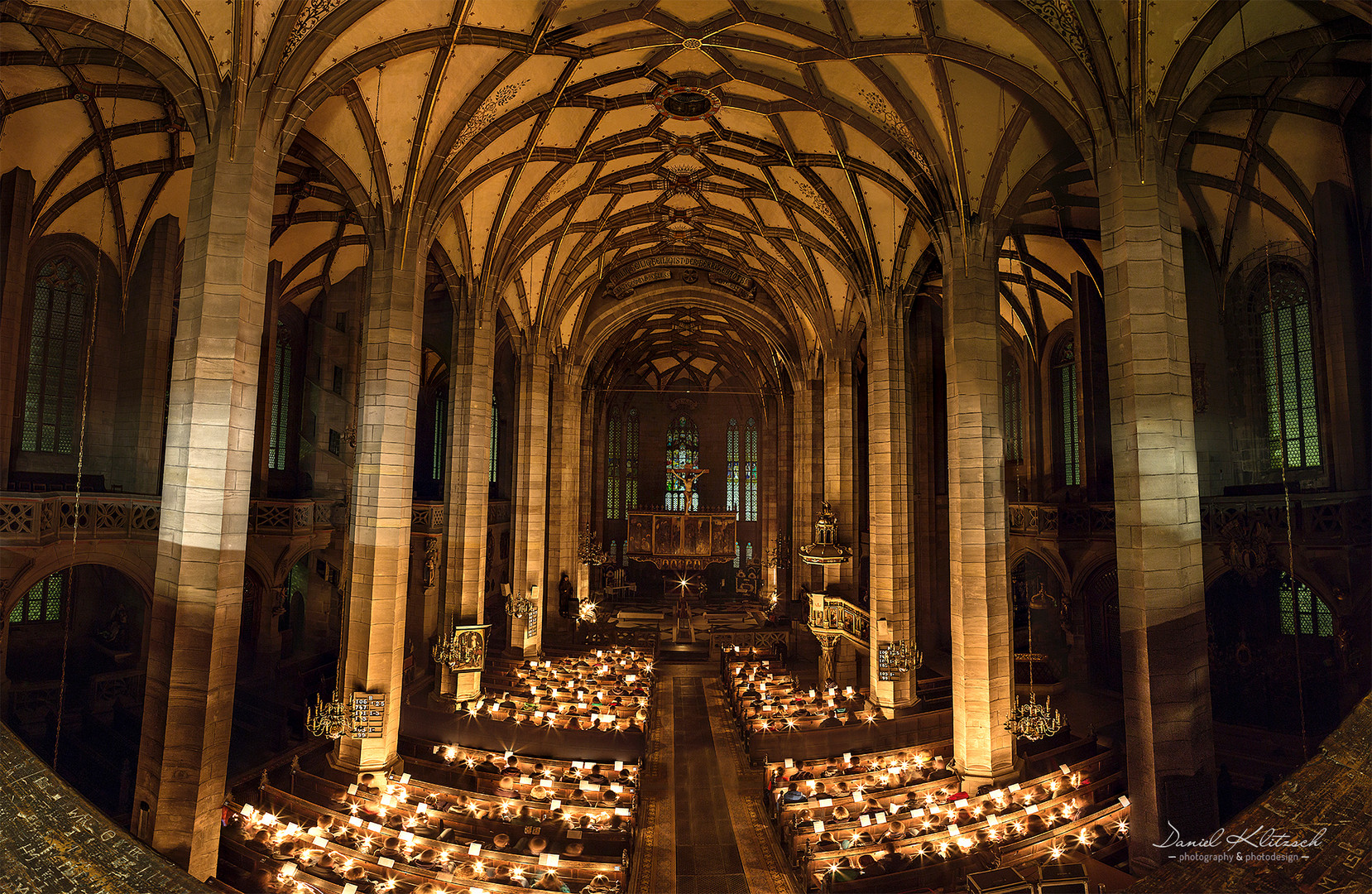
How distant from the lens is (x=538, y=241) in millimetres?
19266

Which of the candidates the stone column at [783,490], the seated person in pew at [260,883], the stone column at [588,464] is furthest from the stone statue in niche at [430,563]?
the stone column at [783,490]

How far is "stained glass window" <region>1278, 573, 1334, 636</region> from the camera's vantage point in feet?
46.3

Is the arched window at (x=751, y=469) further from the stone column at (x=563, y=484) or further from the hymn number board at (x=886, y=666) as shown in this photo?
the hymn number board at (x=886, y=666)

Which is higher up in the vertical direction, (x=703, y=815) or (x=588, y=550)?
(x=588, y=550)

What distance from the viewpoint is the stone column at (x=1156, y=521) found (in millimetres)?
8141

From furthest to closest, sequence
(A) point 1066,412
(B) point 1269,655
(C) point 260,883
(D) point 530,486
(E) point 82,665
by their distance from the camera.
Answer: (D) point 530,486
(A) point 1066,412
(E) point 82,665
(B) point 1269,655
(C) point 260,883

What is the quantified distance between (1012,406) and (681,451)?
79.4 feet

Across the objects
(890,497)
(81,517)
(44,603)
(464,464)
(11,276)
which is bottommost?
(44,603)

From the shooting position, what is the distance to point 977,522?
12.6 m

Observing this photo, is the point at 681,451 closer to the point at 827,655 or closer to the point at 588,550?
the point at 588,550

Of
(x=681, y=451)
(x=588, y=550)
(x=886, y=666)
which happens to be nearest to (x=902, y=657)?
(x=886, y=666)

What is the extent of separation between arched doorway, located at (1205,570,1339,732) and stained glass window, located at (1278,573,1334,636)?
0.02 metres

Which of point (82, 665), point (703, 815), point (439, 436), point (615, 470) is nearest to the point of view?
point (703, 815)

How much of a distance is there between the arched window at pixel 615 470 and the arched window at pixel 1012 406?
85.4ft
